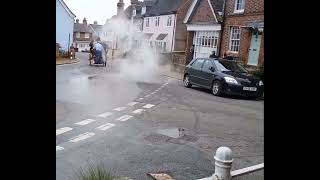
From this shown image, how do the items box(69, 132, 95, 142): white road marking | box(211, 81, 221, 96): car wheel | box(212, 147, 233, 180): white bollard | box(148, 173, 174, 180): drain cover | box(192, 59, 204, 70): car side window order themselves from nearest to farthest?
Answer: box(212, 147, 233, 180): white bollard, box(148, 173, 174, 180): drain cover, box(69, 132, 95, 142): white road marking, box(211, 81, 221, 96): car wheel, box(192, 59, 204, 70): car side window

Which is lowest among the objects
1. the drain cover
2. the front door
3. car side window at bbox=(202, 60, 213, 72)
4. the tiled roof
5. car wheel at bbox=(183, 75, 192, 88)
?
car wheel at bbox=(183, 75, 192, 88)

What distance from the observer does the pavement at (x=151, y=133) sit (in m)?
4.36

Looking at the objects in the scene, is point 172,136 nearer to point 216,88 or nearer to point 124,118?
point 124,118

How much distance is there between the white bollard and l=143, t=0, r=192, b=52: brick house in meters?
24.0

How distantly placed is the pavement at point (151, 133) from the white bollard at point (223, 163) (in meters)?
0.57

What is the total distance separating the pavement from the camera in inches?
172

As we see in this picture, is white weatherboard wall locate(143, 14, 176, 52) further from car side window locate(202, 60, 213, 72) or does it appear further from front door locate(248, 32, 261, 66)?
car side window locate(202, 60, 213, 72)

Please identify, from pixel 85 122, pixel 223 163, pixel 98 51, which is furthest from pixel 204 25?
pixel 223 163

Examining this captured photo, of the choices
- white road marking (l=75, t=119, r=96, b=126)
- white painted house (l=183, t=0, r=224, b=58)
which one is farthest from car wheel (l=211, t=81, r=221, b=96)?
white painted house (l=183, t=0, r=224, b=58)

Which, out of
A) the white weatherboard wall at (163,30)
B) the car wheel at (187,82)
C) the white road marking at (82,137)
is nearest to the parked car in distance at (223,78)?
the car wheel at (187,82)

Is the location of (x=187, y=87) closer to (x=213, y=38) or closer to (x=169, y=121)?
(x=169, y=121)
